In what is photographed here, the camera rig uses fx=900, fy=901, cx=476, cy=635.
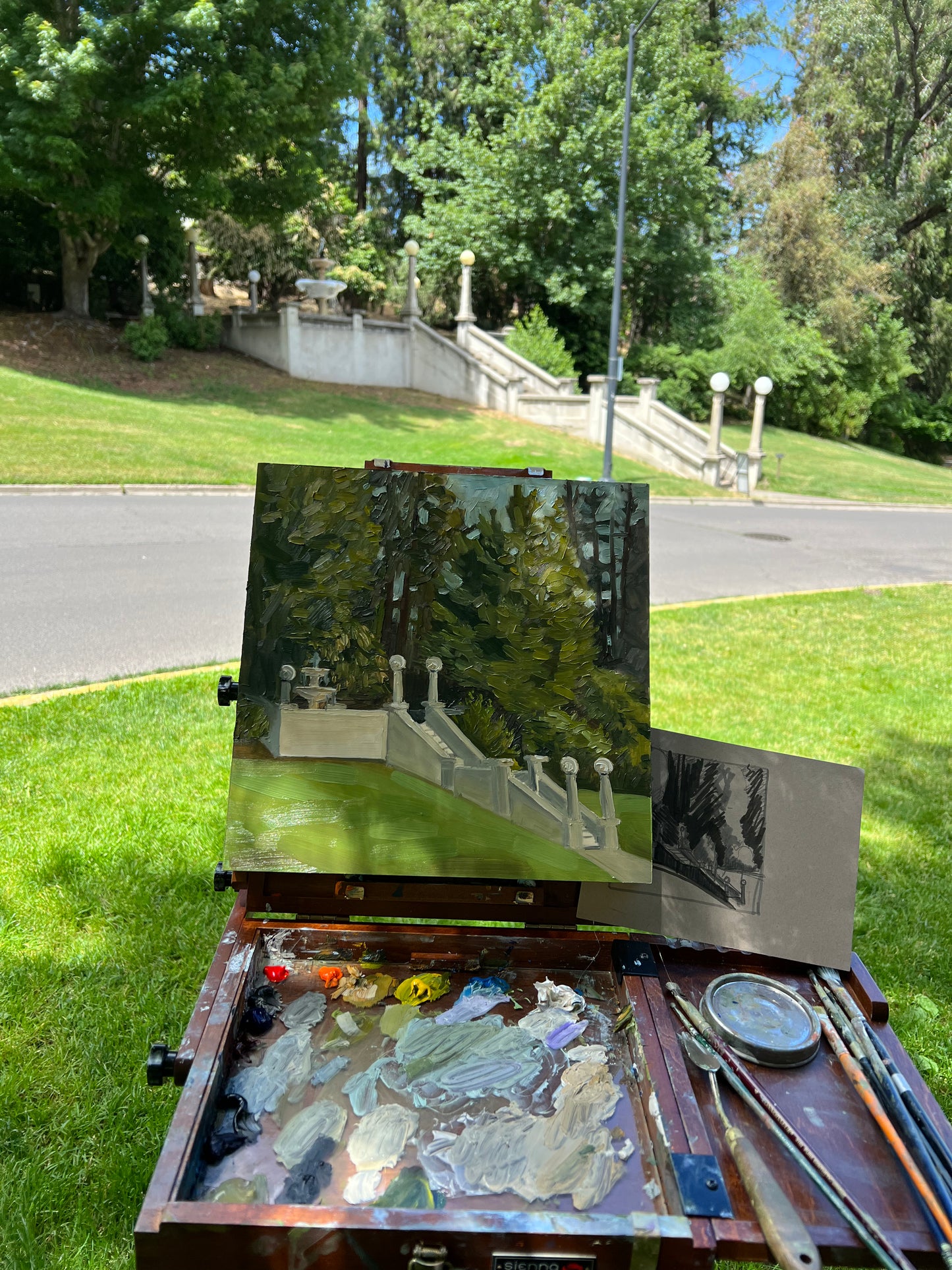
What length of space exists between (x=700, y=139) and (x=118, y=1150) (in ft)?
97.2

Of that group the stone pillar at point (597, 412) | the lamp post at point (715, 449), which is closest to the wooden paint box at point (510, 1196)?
the lamp post at point (715, 449)

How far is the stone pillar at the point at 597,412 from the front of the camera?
77.3ft

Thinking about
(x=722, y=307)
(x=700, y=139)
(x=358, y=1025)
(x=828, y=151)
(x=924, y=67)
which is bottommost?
(x=358, y=1025)

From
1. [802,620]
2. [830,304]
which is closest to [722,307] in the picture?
[830,304]

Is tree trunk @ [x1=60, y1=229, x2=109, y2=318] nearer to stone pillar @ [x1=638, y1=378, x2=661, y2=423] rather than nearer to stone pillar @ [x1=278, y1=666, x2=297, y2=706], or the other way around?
stone pillar @ [x1=638, y1=378, x2=661, y2=423]

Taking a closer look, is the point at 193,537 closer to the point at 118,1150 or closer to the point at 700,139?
the point at 118,1150

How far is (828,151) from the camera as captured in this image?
1358 inches

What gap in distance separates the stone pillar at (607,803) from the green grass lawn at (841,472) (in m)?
21.5

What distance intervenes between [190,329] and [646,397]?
12.2 m

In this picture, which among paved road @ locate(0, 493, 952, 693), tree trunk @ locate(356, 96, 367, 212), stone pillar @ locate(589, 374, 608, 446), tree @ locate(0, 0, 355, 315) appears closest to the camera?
paved road @ locate(0, 493, 952, 693)

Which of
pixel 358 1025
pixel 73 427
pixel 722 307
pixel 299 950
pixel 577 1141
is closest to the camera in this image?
pixel 577 1141

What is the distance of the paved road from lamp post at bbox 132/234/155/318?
12.0 meters

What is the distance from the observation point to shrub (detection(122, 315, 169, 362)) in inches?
835

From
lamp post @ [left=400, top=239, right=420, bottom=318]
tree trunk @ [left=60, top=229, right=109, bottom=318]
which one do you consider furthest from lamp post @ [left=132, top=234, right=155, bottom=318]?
lamp post @ [left=400, top=239, right=420, bottom=318]
